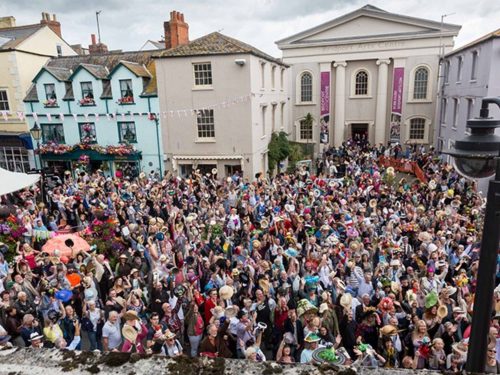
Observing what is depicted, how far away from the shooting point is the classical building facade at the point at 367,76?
1223 inches

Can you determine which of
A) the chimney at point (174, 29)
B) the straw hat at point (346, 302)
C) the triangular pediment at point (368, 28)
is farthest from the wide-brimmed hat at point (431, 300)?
the triangular pediment at point (368, 28)

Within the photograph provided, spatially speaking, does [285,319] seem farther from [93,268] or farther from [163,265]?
[93,268]

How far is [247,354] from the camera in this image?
5.82 metres

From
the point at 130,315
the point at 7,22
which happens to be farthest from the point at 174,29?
the point at 130,315

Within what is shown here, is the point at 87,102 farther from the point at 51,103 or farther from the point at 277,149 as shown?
the point at 277,149

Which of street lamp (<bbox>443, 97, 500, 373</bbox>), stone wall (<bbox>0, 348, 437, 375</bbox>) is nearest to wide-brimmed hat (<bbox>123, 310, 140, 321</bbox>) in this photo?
stone wall (<bbox>0, 348, 437, 375</bbox>)

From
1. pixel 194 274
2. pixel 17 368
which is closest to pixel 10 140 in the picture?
pixel 194 274

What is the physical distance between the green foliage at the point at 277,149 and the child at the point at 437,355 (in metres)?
20.5

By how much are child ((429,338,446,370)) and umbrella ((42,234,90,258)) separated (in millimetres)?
8304

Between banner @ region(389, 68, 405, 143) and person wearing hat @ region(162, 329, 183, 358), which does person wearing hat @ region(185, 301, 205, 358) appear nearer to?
person wearing hat @ region(162, 329, 183, 358)

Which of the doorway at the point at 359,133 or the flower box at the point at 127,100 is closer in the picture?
the flower box at the point at 127,100

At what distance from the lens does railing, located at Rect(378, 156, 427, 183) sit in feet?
75.9

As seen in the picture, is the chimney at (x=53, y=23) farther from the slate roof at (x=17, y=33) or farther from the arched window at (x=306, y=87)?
the arched window at (x=306, y=87)

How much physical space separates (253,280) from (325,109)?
2823 centimetres
